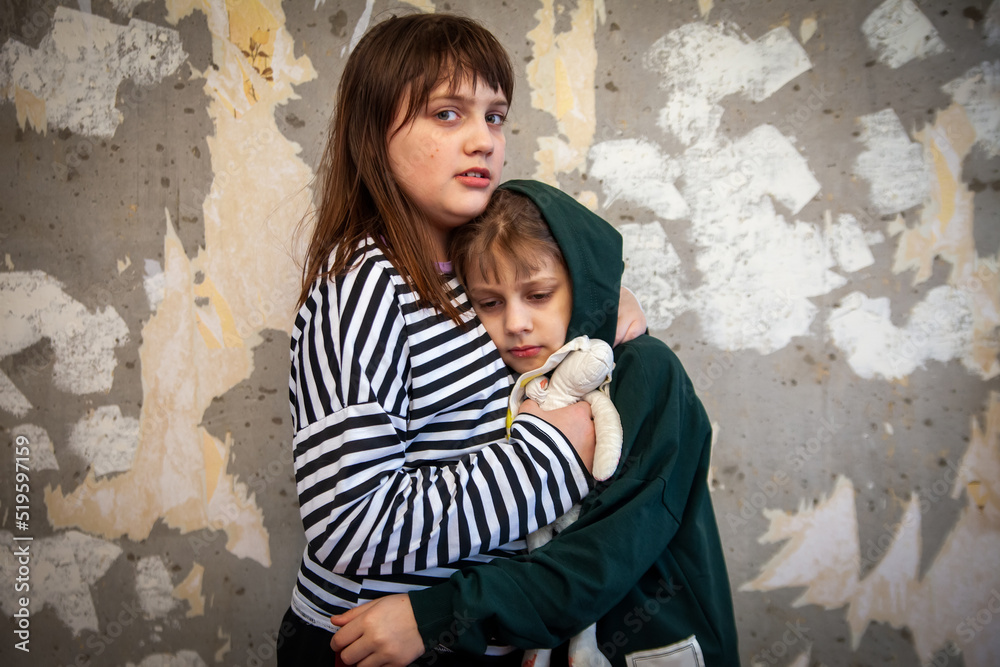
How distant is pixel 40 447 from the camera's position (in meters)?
1.61

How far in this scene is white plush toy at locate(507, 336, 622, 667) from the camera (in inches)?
37.0

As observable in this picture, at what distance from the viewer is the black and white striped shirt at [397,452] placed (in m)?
0.83

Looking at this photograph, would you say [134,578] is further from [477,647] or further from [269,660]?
[477,647]

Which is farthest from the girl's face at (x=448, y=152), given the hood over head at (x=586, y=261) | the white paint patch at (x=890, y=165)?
the white paint patch at (x=890, y=165)

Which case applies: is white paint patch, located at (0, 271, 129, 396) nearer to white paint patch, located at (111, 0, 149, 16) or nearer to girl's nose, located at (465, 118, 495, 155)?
white paint patch, located at (111, 0, 149, 16)

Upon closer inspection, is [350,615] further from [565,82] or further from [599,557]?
[565,82]

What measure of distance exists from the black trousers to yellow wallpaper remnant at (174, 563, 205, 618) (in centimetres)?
75

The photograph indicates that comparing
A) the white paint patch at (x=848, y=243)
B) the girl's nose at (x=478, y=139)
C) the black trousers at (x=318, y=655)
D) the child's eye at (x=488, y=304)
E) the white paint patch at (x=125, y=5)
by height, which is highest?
the white paint patch at (x=125, y=5)

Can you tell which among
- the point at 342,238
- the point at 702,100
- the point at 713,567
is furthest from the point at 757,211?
the point at 342,238

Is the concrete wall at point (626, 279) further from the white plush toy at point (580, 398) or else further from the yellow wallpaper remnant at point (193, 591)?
the white plush toy at point (580, 398)

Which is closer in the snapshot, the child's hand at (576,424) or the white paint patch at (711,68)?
the child's hand at (576,424)

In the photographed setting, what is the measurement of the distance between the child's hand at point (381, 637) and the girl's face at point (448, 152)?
0.68m

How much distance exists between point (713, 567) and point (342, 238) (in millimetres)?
916

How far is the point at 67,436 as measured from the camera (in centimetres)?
160
